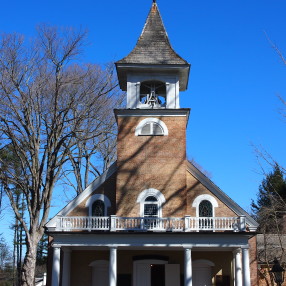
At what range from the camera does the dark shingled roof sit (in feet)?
83.6

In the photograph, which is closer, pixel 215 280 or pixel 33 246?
pixel 215 280

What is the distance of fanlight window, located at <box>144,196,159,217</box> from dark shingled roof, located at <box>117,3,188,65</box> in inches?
297

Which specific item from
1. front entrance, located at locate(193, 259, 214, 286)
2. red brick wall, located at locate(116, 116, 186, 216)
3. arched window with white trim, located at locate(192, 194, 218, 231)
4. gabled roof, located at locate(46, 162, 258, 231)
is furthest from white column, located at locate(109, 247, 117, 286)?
arched window with white trim, located at locate(192, 194, 218, 231)

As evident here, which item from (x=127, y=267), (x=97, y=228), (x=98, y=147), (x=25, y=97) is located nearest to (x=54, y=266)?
(x=97, y=228)

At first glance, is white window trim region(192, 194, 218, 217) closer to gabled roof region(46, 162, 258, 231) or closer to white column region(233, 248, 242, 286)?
gabled roof region(46, 162, 258, 231)

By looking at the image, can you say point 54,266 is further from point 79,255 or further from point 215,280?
point 215,280

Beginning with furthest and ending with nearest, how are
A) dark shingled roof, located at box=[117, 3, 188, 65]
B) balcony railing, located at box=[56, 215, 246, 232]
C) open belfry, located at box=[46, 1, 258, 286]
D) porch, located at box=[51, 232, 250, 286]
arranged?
dark shingled roof, located at box=[117, 3, 188, 65] < open belfry, located at box=[46, 1, 258, 286] < balcony railing, located at box=[56, 215, 246, 232] < porch, located at box=[51, 232, 250, 286]

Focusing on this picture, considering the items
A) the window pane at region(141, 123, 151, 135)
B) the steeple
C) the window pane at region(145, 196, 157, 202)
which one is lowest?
the window pane at region(145, 196, 157, 202)

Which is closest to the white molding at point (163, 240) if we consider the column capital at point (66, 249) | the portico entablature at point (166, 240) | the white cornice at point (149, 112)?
the portico entablature at point (166, 240)

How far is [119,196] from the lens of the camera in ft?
77.4

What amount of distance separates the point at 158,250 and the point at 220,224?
3.58 m

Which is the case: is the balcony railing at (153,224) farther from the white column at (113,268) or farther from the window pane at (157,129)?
the window pane at (157,129)

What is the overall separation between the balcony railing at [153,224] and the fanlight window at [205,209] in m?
1.11

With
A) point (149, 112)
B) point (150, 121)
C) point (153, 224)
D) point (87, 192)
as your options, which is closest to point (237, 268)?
point (153, 224)
